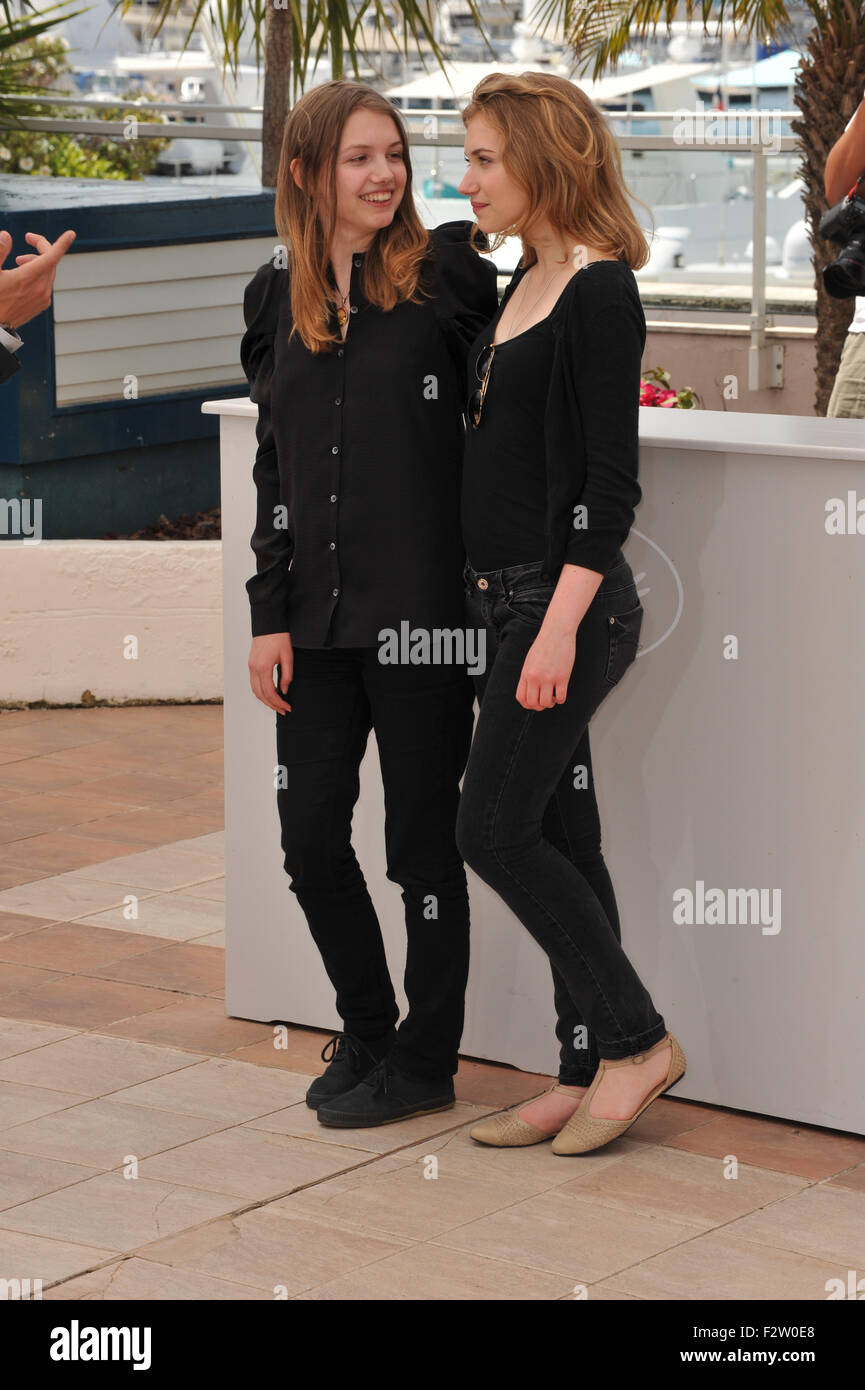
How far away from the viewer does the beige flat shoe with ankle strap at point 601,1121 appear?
3559 millimetres

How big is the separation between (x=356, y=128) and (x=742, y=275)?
6812mm

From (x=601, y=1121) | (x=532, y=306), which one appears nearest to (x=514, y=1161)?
(x=601, y=1121)

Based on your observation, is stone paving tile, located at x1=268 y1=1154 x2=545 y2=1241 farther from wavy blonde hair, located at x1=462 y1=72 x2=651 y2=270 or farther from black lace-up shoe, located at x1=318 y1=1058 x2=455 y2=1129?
wavy blonde hair, located at x1=462 y1=72 x2=651 y2=270

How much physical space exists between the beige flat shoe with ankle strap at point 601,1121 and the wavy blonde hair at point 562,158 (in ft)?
4.68

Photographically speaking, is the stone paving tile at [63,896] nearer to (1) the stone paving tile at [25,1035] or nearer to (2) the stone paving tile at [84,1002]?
(2) the stone paving tile at [84,1002]

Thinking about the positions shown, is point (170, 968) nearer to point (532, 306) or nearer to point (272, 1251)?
point (272, 1251)

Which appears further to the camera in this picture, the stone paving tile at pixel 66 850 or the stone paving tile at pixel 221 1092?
the stone paving tile at pixel 66 850

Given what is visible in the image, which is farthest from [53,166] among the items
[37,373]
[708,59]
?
[708,59]

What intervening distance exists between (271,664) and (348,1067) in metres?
0.83

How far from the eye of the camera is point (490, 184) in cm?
328

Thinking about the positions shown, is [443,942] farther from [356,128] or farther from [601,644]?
[356,128]

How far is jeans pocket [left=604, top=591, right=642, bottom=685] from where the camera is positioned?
3363 millimetres

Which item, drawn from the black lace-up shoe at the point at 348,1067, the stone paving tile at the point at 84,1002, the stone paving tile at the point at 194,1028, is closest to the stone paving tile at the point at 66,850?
the stone paving tile at the point at 84,1002

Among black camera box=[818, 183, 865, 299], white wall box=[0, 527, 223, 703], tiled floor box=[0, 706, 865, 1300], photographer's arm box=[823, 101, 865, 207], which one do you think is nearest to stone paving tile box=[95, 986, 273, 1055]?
tiled floor box=[0, 706, 865, 1300]
